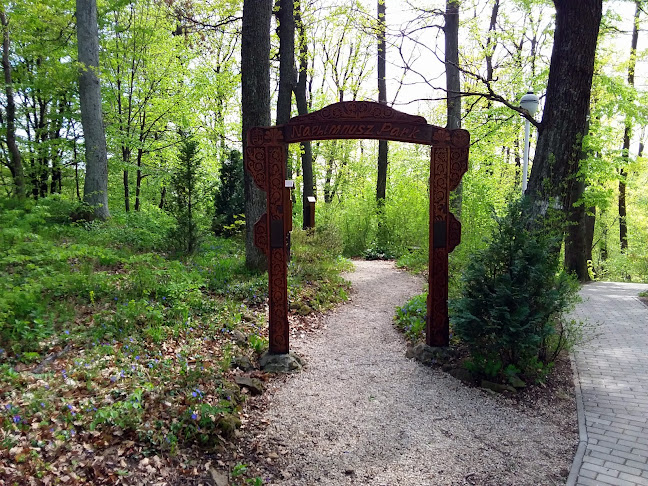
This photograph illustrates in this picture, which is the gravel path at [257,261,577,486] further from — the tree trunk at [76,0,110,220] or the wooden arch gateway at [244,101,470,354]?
the tree trunk at [76,0,110,220]

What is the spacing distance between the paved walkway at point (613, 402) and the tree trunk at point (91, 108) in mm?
10532

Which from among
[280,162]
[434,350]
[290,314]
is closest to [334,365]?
[434,350]

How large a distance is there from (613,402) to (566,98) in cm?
372

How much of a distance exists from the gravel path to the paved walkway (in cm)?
21

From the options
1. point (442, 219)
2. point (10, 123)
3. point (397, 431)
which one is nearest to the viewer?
point (397, 431)

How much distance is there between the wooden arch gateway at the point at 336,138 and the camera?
4766mm

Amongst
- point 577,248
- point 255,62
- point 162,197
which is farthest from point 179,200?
point 162,197

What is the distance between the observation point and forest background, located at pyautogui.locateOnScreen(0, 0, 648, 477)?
4.23 metres

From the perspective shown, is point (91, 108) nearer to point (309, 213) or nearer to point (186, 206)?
point (186, 206)

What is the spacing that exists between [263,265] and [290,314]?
4.57ft

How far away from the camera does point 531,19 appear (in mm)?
17500

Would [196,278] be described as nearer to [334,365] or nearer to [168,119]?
[334,365]

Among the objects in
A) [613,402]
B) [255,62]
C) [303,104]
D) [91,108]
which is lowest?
[613,402]

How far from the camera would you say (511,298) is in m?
4.57
